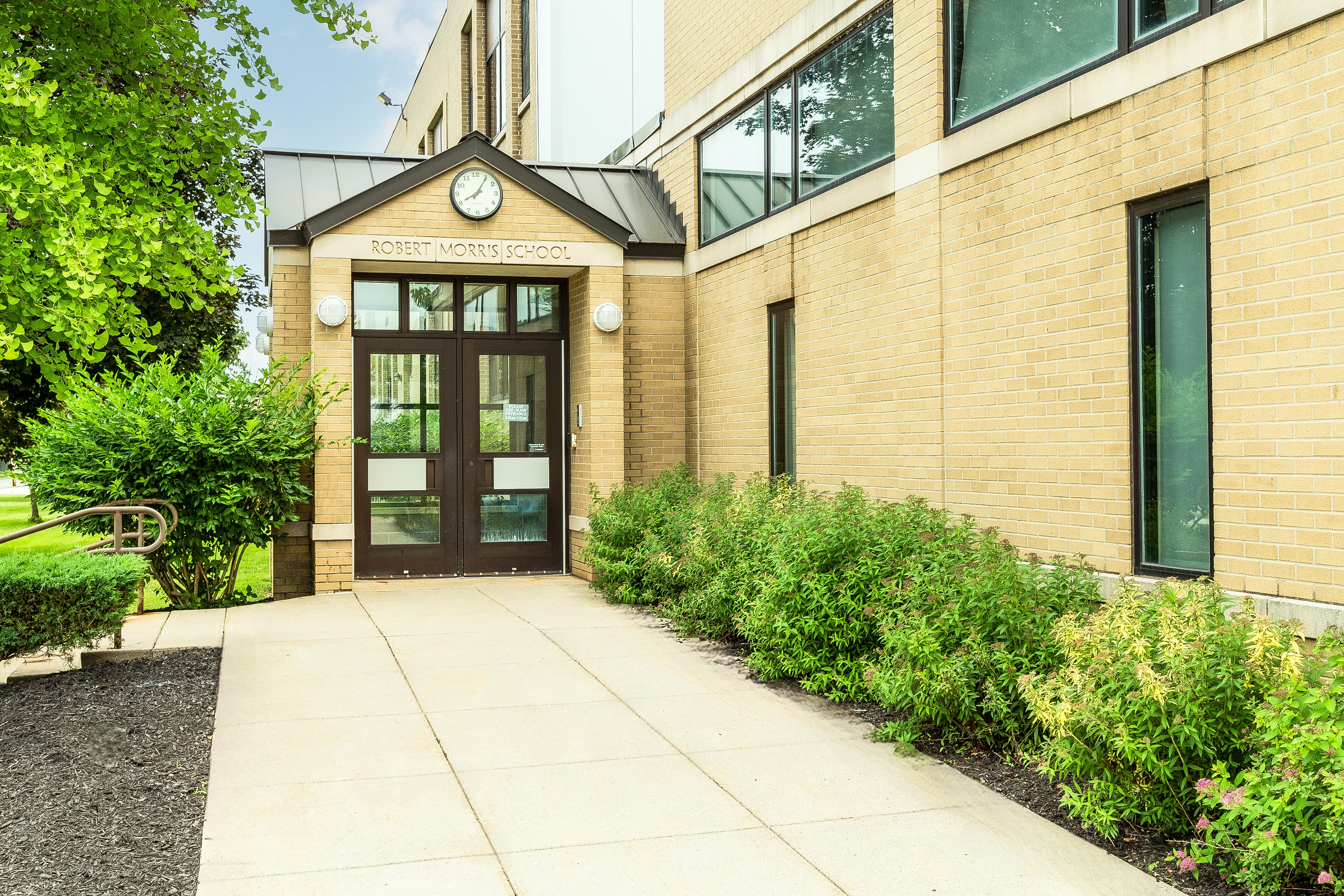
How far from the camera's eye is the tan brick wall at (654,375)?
12508 millimetres

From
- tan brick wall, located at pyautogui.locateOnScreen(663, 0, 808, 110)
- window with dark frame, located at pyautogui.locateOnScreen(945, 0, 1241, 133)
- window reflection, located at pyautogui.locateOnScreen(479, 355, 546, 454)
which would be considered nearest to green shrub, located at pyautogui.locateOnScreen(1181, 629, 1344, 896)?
window with dark frame, located at pyautogui.locateOnScreen(945, 0, 1241, 133)

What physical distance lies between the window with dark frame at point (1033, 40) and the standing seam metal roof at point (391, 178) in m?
4.87

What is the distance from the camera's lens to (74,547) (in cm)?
1284

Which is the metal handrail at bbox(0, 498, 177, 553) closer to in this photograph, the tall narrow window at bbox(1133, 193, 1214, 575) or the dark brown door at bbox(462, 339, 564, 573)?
the dark brown door at bbox(462, 339, 564, 573)

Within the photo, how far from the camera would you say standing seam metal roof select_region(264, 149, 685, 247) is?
12117 millimetres

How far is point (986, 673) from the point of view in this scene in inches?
213

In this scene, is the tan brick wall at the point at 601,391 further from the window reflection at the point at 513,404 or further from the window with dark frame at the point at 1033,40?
the window with dark frame at the point at 1033,40

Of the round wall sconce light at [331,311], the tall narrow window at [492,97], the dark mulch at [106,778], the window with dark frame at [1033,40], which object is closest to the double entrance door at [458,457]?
the round wall sconce light at [331,311]

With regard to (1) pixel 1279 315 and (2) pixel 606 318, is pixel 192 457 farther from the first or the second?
(1) pixel 1279 315

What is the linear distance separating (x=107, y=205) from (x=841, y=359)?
6.19 metres

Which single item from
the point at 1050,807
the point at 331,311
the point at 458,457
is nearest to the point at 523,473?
the point at 458,457

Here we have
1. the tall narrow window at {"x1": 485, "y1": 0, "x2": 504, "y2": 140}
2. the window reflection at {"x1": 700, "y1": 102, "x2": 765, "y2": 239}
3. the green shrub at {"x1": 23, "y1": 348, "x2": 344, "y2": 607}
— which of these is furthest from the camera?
the tall narrow window at {"x1": 485, "y1": 0, "x2": 504, "y2": 140}

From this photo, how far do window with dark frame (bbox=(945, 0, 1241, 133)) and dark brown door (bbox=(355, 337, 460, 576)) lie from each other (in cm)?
626

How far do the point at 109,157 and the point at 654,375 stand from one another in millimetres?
5764
